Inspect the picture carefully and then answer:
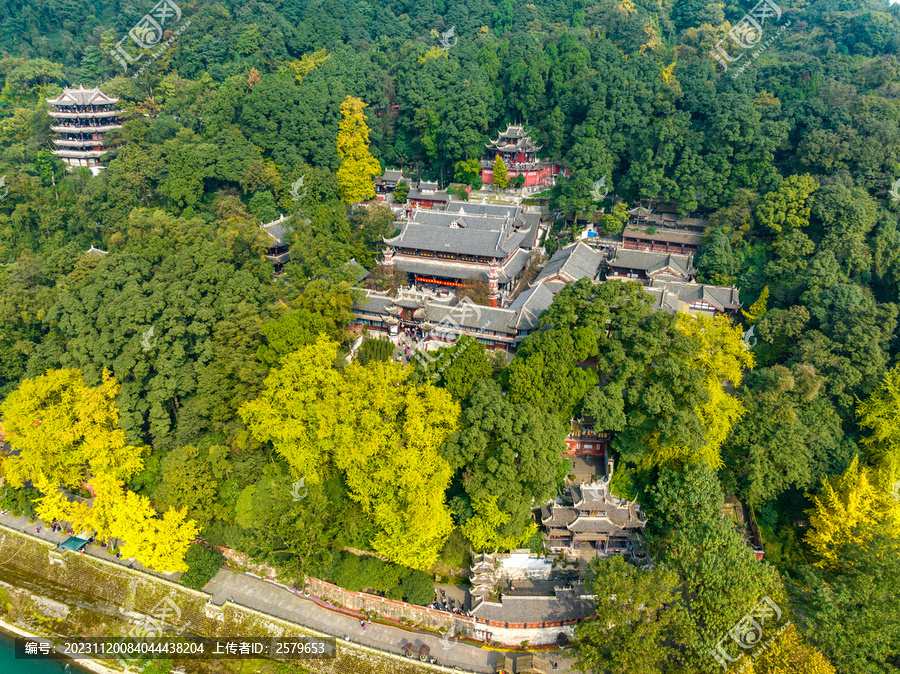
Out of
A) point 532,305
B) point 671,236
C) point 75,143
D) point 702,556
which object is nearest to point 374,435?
point 532,305

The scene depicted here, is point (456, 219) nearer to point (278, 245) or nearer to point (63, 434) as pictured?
point (278, 245)

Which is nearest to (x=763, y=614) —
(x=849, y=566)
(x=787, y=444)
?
(x=849, y=566)

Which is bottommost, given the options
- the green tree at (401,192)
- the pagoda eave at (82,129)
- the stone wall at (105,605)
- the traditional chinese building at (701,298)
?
the stone wall at (105,605)

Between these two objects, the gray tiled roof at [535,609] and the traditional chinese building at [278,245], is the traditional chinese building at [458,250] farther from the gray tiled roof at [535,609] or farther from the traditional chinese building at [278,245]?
the gray tiled roof at [535,609]

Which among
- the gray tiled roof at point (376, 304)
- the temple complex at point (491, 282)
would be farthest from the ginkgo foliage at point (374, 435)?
the gray tiled roof at point (376, 304)

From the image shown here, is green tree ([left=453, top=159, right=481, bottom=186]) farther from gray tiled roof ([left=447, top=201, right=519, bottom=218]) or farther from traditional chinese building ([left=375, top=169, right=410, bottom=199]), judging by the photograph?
gray tiled roof ([left=447, top=201, right=519, bottom=218])

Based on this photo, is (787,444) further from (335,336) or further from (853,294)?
(335,336)
